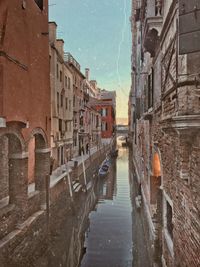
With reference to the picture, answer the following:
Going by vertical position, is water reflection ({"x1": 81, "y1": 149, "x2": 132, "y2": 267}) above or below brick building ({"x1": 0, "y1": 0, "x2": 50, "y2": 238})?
below

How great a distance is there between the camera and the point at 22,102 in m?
9.25

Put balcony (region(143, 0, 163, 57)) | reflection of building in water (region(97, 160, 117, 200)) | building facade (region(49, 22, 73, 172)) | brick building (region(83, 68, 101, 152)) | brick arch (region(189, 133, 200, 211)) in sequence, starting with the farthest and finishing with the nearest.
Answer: brick building (region(83, 68, 101, 152)) < reflection of building in water (region(97, 160, 117, 200)) < building facade (region(49, 22, 73, 172)) < balcony (region(143, 0, 163, 57)) < brick arch (region(189, 133, 200, 211))

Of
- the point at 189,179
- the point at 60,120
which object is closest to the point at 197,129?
the point at 189,179

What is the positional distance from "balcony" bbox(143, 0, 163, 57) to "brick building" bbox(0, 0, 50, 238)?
4.27 metres

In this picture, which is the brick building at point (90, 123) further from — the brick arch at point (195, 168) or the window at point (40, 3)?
the brick arch at point (195, 168)

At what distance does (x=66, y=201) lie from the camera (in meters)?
15.4

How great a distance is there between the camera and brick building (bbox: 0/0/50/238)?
8000mm

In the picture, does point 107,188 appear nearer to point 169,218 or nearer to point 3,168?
point 3,168

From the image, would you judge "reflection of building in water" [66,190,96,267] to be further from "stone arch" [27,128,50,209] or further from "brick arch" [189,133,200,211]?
"brick arch" [189,133,200,211]

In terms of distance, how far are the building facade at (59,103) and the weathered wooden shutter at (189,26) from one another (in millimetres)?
15151

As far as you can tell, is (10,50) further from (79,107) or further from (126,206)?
(79,107)

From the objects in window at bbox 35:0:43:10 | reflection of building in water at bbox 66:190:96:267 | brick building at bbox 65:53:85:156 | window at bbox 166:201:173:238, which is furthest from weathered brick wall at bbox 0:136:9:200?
brick building at bbox 65:53:85:156

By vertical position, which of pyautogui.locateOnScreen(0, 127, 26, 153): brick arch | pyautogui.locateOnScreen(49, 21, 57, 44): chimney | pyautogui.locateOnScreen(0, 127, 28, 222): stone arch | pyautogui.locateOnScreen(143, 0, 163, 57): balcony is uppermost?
pyautogui.locateOnScreen(49, 21, 57, 44): chimney

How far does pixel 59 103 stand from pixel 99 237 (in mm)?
12387
